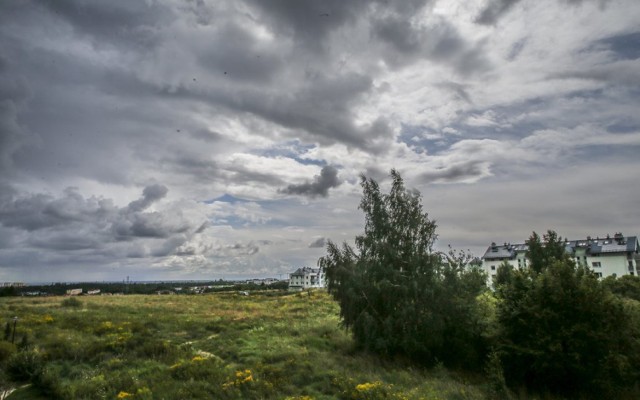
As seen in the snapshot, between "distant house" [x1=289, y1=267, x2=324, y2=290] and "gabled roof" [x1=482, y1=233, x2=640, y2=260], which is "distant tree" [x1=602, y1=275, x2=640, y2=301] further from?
"distant house" [x1=289, y1=267, x2=324, y2=290]

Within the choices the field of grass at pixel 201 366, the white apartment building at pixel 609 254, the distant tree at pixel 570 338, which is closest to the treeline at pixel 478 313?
the distant tree at pixel 570 338

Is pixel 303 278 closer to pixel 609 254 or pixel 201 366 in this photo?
pixel 609 254

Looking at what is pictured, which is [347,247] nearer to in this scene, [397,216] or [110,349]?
[397,216]

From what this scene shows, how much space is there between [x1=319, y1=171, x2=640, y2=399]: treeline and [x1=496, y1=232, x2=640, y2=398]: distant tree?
53mm

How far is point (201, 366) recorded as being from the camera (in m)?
18.3

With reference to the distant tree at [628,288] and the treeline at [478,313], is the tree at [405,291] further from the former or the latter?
the distant tree at [628,288]

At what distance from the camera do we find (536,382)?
21.4 meters

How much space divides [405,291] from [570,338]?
9.01 metres

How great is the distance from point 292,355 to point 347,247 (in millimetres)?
8548

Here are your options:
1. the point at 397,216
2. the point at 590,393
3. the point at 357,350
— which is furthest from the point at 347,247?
the point at 590,393

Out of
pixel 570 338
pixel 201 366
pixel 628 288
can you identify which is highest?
pixel 570 338

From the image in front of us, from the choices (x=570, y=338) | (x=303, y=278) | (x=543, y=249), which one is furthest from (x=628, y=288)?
(x=303, y=278)

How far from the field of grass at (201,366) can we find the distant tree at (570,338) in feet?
11.3

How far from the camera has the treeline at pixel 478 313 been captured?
19703 mm
